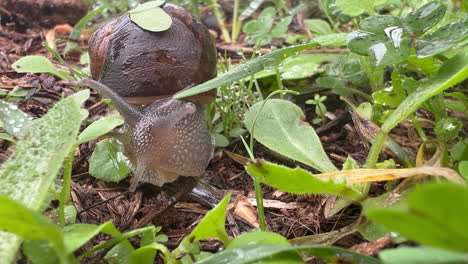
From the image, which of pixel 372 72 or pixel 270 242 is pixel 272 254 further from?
pixel 372 72

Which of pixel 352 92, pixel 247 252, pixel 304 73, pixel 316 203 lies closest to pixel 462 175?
pixel 316 203

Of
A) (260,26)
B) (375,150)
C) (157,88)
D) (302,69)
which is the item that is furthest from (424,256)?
(260,26)

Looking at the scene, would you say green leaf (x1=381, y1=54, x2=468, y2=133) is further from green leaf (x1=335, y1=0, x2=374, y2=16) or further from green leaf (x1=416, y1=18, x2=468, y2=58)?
green leaf (x1=335, y1=0, x2=374, y2=16)

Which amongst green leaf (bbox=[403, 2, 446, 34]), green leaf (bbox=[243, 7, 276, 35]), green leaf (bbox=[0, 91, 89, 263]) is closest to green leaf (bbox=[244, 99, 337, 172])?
green leaf (bbox=[403, 2, 446, 34])

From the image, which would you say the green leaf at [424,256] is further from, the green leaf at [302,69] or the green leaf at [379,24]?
the green leaf at [302,69]

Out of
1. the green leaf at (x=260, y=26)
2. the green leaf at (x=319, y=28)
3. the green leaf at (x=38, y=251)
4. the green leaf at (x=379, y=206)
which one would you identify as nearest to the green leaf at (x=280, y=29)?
the green leaf at (x=260, y=26)

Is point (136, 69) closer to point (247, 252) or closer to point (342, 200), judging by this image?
point (342, 200)
